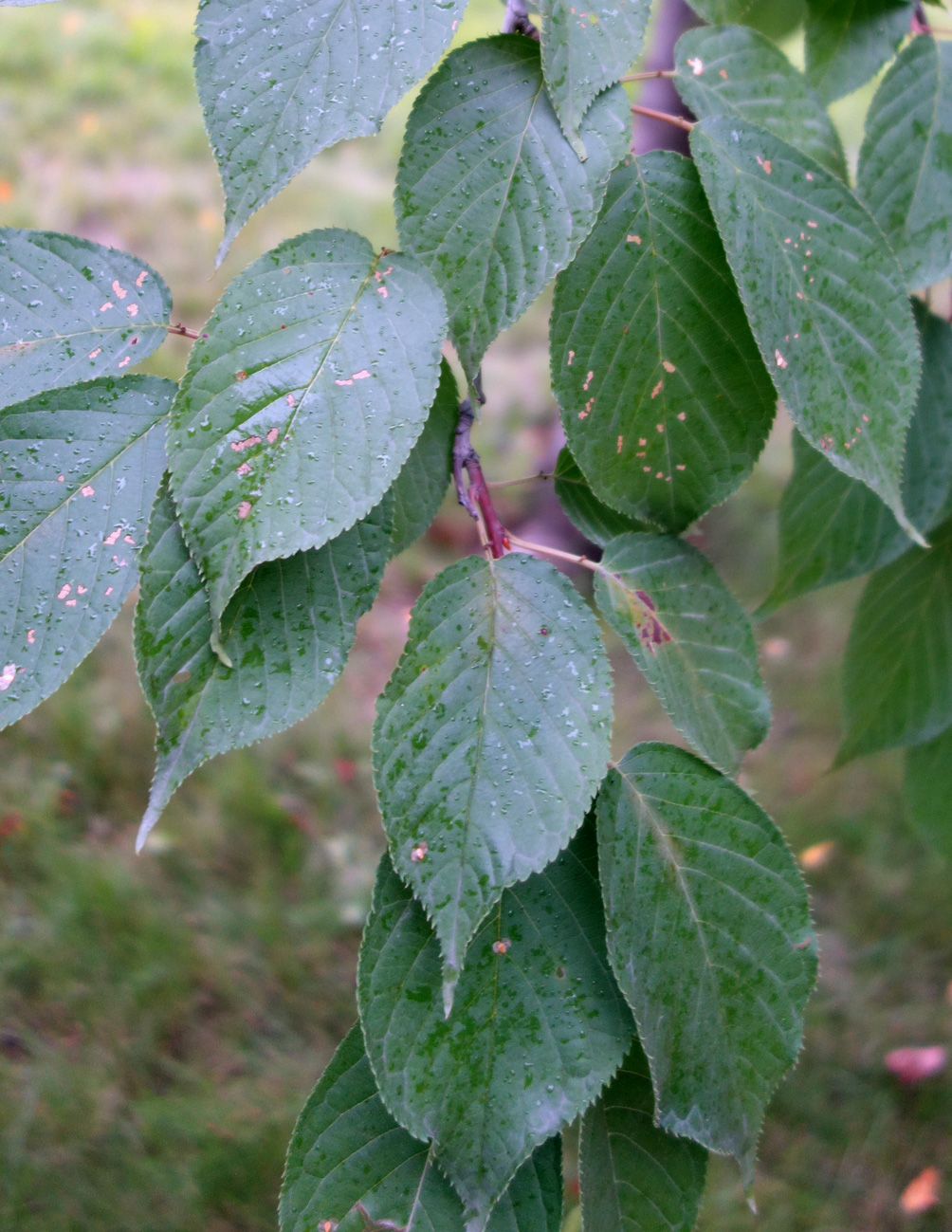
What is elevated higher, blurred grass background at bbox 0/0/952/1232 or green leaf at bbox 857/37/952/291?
green leaf at bbox 857/37/952/291

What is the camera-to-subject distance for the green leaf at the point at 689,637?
0.56 m

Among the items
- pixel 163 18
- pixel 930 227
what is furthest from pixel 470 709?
pixel 163 18

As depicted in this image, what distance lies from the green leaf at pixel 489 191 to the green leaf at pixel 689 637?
168 mm

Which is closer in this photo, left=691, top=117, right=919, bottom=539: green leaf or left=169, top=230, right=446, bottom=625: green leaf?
left=169, top=230, right=446, bottom=625: green leaf

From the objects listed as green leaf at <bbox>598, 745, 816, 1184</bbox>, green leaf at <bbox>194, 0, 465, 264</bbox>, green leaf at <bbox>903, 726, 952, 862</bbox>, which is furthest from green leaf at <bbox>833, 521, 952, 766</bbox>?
green leaf at <bbox>194, 0, 465, 264</bbox>

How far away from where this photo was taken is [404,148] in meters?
0.53

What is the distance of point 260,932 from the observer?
1594 millimetres

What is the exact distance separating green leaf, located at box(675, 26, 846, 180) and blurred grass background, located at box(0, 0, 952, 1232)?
3.07 feet

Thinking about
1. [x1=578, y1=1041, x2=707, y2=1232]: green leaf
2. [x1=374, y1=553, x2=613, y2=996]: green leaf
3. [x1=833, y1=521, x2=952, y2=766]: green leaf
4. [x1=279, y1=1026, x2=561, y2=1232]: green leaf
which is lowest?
[x1=833, y1=521, x2=952, y2=766]: green leaf

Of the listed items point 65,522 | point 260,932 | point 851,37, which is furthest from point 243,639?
point 260,932

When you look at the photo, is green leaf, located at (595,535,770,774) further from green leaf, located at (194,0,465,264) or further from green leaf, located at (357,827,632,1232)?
green leaf, located at (194,0,465,264)

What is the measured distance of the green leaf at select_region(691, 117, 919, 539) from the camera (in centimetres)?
56

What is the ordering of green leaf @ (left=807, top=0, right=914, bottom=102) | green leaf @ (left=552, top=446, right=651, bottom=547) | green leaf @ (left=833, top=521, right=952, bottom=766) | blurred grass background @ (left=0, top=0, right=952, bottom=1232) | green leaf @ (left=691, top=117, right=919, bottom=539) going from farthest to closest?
blurred grass background @ (left=0, top=0, right=952, bottom=1232) < green leaf @ (left=833, top=521, right=952, bottom=766) < green leaf @ (left=807, top=0, right=914, bottom=102) < green leaf @ (left=552, top=446, right=651, bottom=547) < green leaf @ (left=691, top=117, right=919, bottom=539)

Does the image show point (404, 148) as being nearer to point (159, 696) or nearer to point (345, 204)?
point (159, 696)
